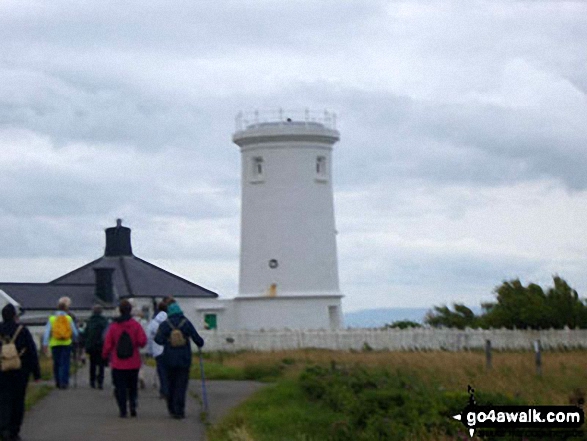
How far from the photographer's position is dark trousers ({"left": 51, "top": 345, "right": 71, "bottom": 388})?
74.9ft

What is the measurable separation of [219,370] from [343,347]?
15.8 meters

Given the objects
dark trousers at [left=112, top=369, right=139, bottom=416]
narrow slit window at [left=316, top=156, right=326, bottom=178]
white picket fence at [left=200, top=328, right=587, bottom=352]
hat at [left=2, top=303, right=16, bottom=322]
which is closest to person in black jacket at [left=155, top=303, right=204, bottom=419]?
dark trousers at [left=112, top=369, right=139, bottom=416]

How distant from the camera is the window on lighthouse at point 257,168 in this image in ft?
169

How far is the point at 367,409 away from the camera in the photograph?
15.9 meters

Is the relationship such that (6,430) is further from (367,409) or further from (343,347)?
(343,347)

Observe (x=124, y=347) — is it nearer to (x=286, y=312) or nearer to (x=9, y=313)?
(x=9, y=313)

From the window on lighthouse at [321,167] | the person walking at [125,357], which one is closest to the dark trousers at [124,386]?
the person walking at [125,357]

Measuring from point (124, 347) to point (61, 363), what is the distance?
4998 millimetres

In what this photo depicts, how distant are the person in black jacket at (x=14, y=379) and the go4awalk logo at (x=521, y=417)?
16.6ft

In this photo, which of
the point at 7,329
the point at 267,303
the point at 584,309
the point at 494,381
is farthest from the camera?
the point at 267,303

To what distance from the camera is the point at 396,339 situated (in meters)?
43.5

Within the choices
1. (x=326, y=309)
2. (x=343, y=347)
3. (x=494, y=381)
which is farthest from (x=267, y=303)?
(x=494, y=381)

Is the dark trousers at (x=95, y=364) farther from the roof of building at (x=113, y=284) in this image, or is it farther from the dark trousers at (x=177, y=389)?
the roof of building at (x=113, y=284)

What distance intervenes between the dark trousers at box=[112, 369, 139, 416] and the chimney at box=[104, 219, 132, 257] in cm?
3811
